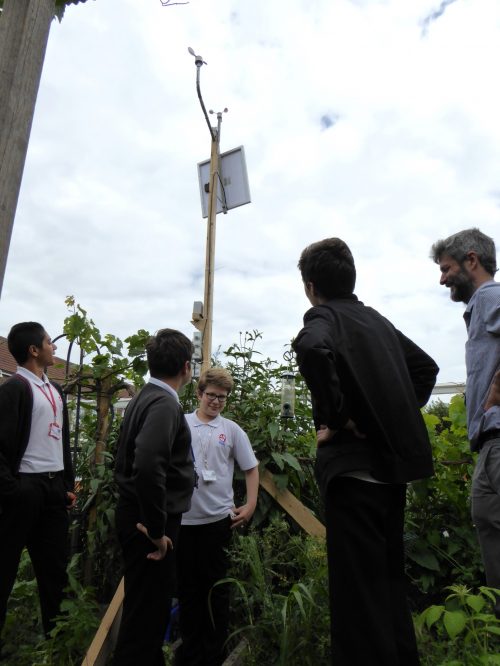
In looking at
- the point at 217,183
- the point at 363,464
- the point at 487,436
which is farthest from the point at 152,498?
the point at 217,183

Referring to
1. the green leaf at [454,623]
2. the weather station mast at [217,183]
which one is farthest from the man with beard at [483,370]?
the weather station mast at [217,183]

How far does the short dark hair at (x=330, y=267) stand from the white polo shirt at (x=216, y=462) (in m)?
1.45

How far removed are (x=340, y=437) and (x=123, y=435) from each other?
1.20 meters

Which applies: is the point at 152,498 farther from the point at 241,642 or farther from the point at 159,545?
the point at 241,642

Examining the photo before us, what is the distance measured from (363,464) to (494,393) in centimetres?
76

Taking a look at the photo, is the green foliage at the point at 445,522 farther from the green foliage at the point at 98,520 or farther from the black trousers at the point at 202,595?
the green foliage at the point at 98,520

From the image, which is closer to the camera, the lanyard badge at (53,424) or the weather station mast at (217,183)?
the lanyard badge at (53,424)

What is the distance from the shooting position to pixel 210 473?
303 cm

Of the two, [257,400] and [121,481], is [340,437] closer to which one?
[121,481]

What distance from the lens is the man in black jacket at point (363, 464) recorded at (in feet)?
5.22

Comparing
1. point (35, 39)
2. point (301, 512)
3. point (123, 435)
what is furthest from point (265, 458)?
point (35, 39)

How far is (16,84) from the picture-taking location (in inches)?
69.0

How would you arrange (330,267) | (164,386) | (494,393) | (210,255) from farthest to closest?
1. (210,255)
2. (164,386)
3. (494,393)
4. (330,267)

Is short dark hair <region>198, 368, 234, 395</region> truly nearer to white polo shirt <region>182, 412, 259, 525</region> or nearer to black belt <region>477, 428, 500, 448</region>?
white polo shirt <region>182, 412, 259, 525</region>
